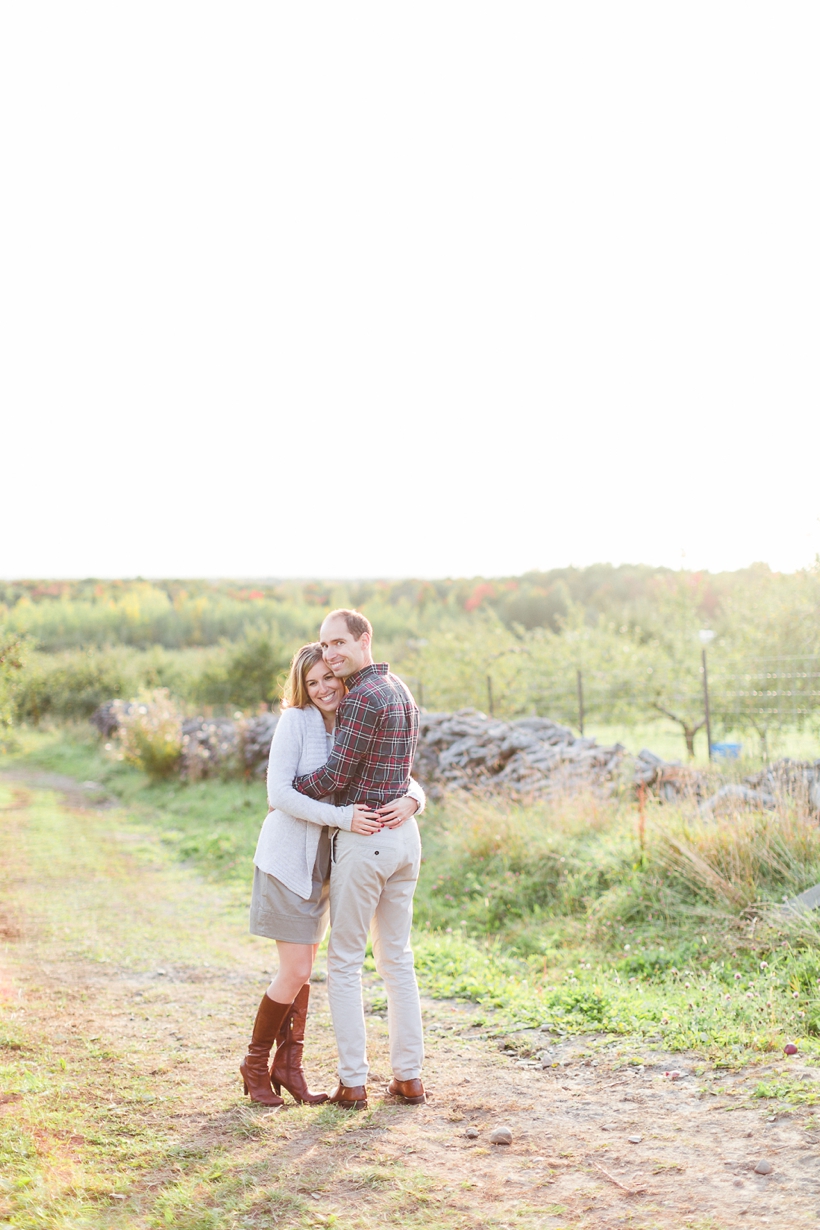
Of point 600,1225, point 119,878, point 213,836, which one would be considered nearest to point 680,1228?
point 600,1225

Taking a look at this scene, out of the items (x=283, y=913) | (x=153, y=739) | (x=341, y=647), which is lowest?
(x=153, y=739)

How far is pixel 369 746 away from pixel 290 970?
0.90 metres

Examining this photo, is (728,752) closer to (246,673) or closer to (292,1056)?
(292,1056)

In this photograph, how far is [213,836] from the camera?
9.98 m

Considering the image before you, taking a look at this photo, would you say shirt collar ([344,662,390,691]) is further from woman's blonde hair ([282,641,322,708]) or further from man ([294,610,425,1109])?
woman's blonde hair ([282,641,322,708])

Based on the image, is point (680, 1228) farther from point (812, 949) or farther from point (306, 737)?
point (812, 949)

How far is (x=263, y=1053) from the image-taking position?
3.66 meters

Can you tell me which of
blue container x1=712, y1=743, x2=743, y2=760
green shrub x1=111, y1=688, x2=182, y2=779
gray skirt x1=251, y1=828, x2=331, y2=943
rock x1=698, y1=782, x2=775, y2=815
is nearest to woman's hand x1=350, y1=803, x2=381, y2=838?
gray skirt x1=251, y1=828, x2=331, y2=943

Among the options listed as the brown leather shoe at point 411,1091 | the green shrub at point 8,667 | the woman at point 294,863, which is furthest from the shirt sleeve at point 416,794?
the green shrub at point 8,667

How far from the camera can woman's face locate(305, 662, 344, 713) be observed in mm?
3639

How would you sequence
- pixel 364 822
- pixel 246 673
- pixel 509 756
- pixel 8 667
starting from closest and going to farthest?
pixel 364 822, pixel 509 756, pixel 8 667, pixel 246 673

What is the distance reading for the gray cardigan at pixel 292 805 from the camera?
3551 mm

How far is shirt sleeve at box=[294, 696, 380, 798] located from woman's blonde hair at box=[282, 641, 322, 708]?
0.23m


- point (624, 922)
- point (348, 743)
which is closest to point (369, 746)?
point (348, 743)
